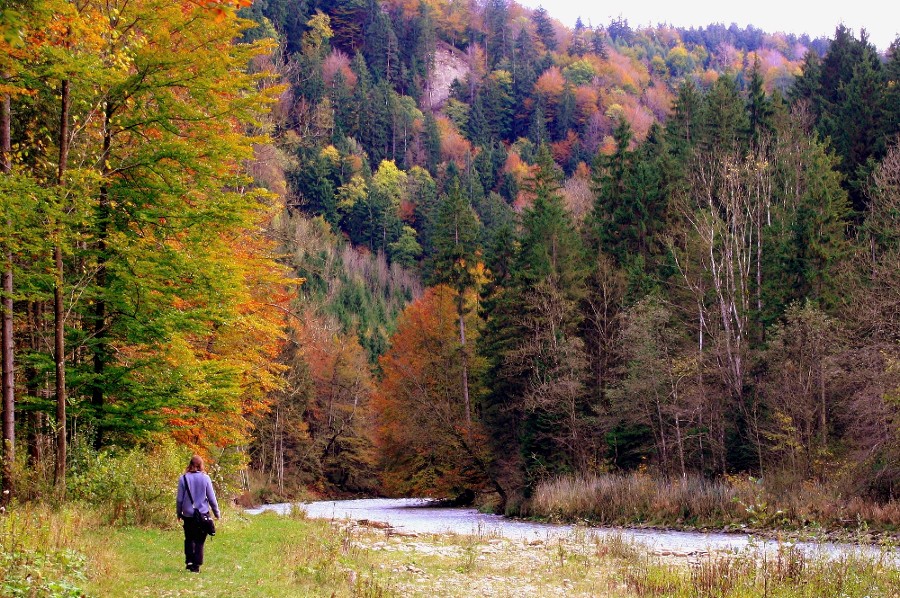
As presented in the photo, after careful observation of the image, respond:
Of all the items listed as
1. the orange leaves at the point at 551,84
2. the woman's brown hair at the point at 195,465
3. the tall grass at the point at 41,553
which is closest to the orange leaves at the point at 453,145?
the orange leaves at the point at 551,84

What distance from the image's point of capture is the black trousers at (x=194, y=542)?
36.7 ft

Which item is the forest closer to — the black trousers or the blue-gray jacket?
the blue-gray jacket

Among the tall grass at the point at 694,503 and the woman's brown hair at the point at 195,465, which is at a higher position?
the woman's brown hair at the point at 195,465

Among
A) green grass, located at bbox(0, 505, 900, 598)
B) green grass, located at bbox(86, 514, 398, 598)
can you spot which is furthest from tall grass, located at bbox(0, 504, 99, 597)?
green grass, located at bbox(86, 514, 398, 598)

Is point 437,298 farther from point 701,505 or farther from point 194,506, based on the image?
point 194,506

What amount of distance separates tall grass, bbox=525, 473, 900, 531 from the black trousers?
52.9ft

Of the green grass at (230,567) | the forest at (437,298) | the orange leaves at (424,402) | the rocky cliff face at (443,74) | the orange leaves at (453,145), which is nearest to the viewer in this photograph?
the green grass at (230,567)

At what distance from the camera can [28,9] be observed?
34.2ft

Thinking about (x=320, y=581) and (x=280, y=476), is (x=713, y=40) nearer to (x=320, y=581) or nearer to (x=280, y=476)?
(x=280, y=476)

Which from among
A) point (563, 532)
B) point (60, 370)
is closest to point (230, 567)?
point (60, 370)

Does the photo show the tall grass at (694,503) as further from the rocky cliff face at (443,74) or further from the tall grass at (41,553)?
the rocky cliff face at (443,74)

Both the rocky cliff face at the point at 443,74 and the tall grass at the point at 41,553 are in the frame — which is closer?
the tall grass at the point at 41,553

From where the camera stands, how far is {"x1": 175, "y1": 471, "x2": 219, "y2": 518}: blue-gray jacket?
11367mm

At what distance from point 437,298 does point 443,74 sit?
128232mm
